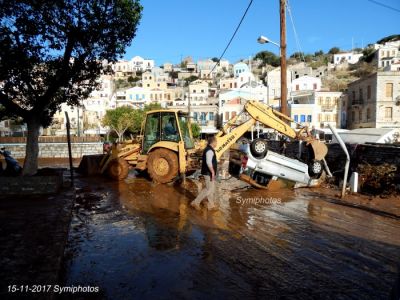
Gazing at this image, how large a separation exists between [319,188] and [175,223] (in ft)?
21.9

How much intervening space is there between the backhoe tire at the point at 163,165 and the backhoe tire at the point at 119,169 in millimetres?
1748

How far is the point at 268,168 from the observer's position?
12.3 metres

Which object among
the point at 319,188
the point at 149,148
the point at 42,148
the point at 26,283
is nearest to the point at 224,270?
the point at 26,283

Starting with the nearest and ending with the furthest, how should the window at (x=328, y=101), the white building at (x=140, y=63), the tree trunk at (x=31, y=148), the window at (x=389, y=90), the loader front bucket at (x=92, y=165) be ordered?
the tree trunk at (x=31, y=148) < the loader front bucket at (x=92, y=165) < the window at (x=389, y=90) < the window at (x=328, y=101) < the white building at (x=140, y=63)

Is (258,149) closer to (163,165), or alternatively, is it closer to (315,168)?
(315,168)

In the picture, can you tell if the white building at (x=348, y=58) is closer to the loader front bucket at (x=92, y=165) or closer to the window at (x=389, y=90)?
the window at (x=389, y=90)

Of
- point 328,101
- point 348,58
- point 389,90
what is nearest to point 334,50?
point 348,58

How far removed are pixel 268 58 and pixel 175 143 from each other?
491 feet

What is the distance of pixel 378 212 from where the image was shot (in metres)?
9.23

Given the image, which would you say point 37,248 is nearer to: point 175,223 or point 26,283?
point 26,283

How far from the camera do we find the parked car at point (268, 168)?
12148 millimetres

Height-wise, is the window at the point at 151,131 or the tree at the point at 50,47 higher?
the tree at the point at 50,47

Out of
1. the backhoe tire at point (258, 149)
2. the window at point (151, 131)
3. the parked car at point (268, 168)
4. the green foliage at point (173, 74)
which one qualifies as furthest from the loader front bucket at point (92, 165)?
the green foliage at point (173, 74)

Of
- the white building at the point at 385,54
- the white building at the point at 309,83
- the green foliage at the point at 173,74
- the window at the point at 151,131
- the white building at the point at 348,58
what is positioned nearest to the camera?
the window at the point at 151,131
